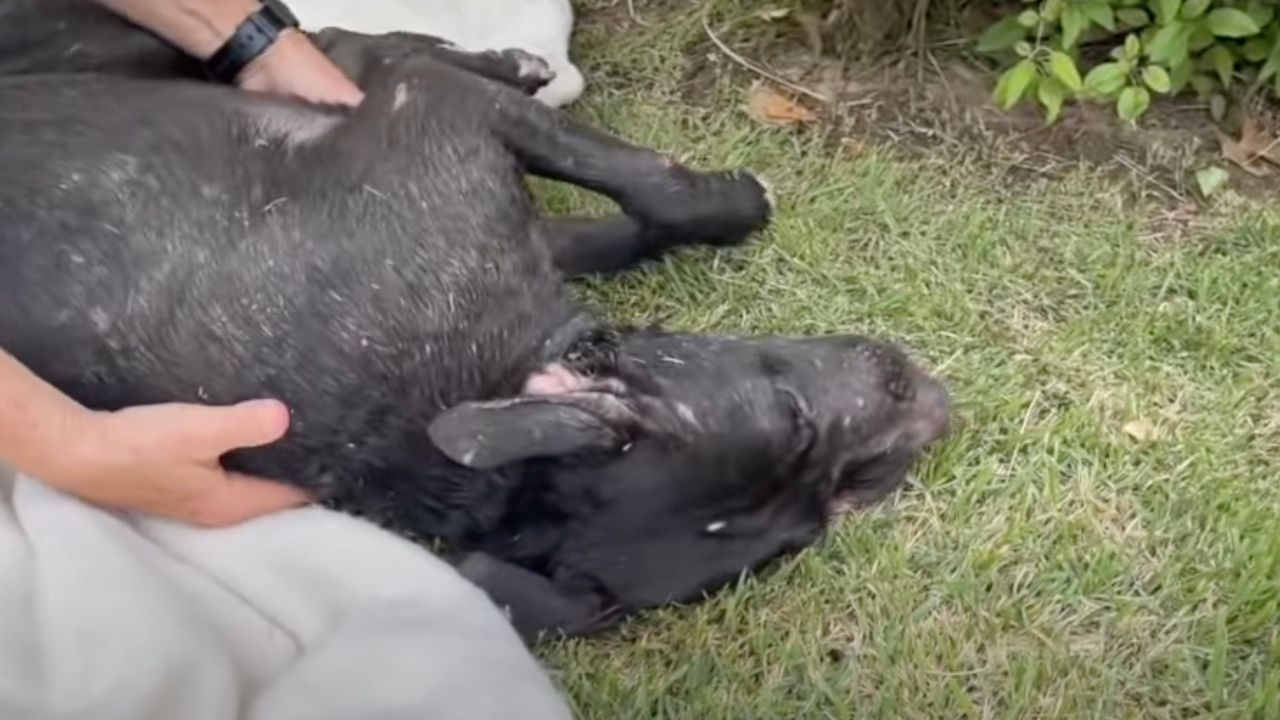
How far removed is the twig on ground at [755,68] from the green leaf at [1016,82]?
42cm

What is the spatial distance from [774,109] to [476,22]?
612mm

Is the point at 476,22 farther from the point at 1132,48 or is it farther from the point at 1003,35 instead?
the point at 1132,48

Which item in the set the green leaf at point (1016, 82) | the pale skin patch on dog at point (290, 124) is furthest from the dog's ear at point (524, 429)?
the green leaf at point (1016, 82)

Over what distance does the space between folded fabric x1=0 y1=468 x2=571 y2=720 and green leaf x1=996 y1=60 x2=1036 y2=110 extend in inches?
53.0

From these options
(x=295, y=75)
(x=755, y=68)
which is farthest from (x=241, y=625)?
(x=755, y=68)

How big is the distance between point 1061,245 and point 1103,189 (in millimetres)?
177

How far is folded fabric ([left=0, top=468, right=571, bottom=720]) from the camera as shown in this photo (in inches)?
97.8

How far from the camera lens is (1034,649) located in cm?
282

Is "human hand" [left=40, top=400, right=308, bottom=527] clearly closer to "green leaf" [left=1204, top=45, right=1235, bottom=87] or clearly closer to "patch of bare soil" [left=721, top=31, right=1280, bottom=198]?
"patch of bare soil" [left=721, top=31, right=1280, bottom=198]

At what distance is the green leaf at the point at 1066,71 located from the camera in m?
3.43

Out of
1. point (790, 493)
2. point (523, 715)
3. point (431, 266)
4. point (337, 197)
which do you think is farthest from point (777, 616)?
point (337, 197)

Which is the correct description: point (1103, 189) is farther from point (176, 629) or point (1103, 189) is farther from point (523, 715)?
point (176, 629)

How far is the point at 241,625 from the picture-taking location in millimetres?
2729

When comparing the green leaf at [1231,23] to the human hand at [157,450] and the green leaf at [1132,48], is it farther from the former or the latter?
the human hand at [157,450]
